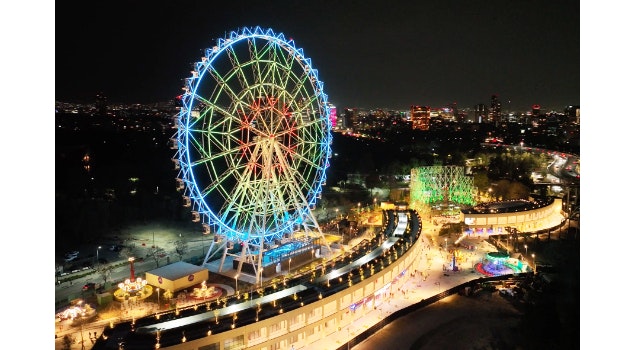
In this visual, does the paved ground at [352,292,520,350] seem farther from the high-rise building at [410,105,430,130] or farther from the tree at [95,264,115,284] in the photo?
the high-rise building at [410,105,430,130]

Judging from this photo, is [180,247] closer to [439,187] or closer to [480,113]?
[439,187]

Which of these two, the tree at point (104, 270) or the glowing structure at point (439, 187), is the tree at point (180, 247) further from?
the glowing structure at point (439, 187)

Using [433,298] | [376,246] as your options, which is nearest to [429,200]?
[376,246]

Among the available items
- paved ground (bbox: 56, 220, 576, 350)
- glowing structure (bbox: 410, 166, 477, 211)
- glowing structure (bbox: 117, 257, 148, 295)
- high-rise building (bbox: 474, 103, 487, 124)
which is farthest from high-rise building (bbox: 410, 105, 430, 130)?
glowing structure (bbox: 117, 257, 148, 295)

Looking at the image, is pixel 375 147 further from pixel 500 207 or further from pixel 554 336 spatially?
pixel 554 336

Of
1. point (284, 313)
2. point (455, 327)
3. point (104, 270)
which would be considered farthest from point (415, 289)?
point (104, 270)

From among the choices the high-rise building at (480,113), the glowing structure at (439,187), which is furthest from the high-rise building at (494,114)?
the glowing structure at (439,187)
